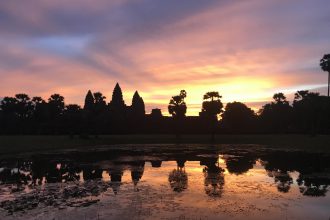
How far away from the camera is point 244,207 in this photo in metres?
17.4

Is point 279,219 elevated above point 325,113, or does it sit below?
below

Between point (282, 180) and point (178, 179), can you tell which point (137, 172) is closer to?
point (178, 179)

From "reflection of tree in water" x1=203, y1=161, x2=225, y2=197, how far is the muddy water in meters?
0.05

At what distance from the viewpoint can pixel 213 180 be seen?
2597cm

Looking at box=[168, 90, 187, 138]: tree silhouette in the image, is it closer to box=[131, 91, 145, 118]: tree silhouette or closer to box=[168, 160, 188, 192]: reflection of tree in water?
box=[131, 91, 145, 118]: tree silhouette

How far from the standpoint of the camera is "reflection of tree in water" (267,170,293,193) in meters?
22.9

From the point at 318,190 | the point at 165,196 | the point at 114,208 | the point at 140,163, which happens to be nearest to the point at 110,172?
the point at 140,163

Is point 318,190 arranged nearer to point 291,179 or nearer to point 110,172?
point 291,179

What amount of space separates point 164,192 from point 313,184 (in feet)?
33.0

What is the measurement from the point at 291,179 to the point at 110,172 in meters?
13.2

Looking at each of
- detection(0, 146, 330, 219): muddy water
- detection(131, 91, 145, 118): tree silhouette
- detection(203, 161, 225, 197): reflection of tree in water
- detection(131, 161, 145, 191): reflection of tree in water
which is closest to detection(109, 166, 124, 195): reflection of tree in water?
detection(0, 146, 330, 219): muddy water

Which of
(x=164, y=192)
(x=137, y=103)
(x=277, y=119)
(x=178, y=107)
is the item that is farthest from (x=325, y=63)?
(x=164, y=192)

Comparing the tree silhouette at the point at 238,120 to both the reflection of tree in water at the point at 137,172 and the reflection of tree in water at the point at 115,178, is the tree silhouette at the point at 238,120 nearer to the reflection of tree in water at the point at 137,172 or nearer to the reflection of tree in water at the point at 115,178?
the reflection of tree in water at the point at 137,172

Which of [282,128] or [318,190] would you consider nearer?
[318,190]
